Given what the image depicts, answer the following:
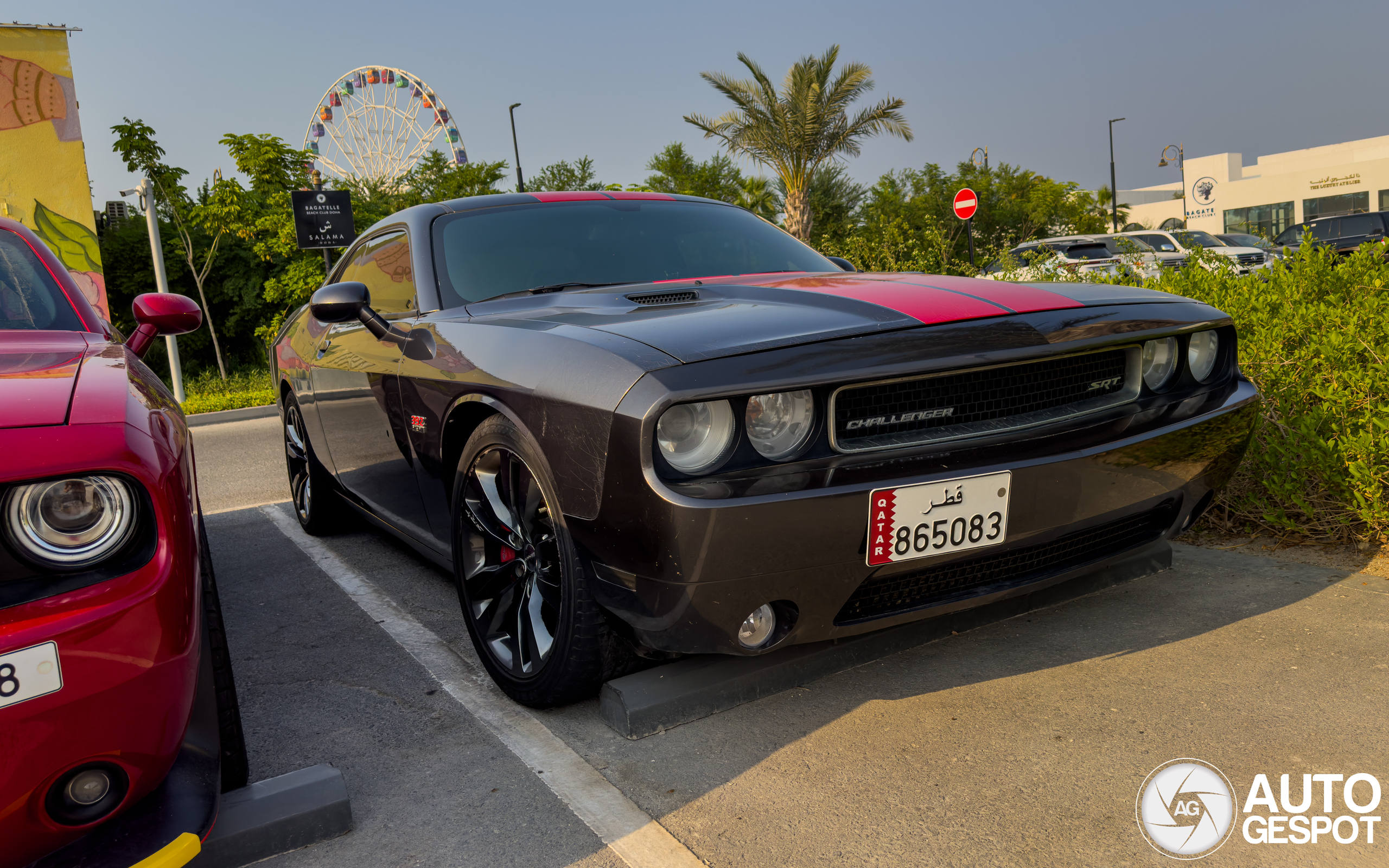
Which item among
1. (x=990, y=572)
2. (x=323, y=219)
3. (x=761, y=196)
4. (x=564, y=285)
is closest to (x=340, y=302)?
(x=564, y=285)

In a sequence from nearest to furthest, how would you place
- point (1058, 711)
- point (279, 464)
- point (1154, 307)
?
point (1058, 711) → point (1154, 307) → point (279, 464)

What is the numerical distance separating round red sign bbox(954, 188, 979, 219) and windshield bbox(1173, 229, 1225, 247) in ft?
20.2

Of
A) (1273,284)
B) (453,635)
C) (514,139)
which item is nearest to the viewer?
(453,635)

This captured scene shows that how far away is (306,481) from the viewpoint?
4707 mm

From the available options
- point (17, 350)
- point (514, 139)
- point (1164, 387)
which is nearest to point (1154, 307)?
point (1164, 387)

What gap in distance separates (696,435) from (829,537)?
341mm

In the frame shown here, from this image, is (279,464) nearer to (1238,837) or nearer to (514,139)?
(1238,837)

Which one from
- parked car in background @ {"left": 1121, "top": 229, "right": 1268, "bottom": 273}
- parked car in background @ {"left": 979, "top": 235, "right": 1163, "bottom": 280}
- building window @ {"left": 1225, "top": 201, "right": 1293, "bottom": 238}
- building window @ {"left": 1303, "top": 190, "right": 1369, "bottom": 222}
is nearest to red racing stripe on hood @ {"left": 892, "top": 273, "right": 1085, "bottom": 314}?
parked car in background @ {"left": 979, "top": 235, "right": 1163, "bottom": 280}

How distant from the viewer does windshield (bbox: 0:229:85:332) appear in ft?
8.07

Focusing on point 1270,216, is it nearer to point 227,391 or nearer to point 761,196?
point 761,196

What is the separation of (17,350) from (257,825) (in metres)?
1.14

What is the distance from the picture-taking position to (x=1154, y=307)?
2.50m

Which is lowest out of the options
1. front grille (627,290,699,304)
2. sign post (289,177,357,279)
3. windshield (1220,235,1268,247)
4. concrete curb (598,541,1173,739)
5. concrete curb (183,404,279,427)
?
concrete curb (598,541,1173,739)

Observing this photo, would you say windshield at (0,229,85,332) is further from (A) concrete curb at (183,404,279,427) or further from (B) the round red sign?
(B) the round red sign
